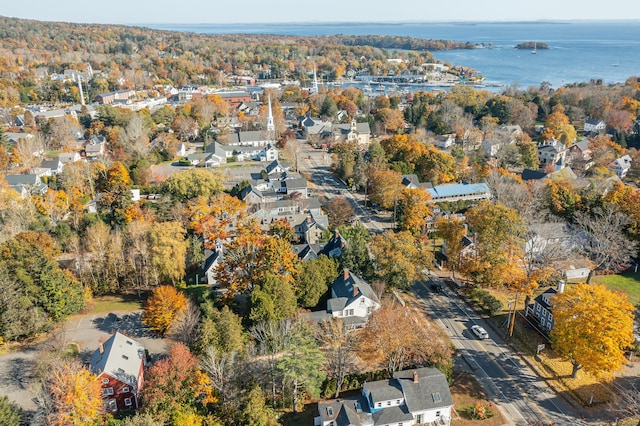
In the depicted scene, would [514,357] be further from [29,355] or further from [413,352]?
[29,355]

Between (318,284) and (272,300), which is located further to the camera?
(318,284)

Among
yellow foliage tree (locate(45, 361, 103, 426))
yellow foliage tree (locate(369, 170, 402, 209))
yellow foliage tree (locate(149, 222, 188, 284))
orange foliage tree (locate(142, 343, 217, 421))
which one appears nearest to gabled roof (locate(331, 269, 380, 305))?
orange foliage tree (locate(142, 343, 217, 421))

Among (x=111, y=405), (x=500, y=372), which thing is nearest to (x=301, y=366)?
(x=111, y=405)

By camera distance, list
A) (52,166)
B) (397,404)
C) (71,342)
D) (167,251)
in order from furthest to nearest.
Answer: (52,166) < (167,251) < (71,342) < (397,404)

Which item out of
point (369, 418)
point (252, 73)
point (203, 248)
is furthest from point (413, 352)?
point (252, 73)

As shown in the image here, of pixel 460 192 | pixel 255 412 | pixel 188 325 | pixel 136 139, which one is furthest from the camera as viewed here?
pixel 136 139

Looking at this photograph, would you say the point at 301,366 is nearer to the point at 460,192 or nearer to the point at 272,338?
the point at 272,338

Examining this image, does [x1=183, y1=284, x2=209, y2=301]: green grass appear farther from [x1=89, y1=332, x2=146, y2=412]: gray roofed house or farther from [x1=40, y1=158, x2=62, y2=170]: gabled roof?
[x1=40, y1=158, x2=62, y2=170]: gabled roof
